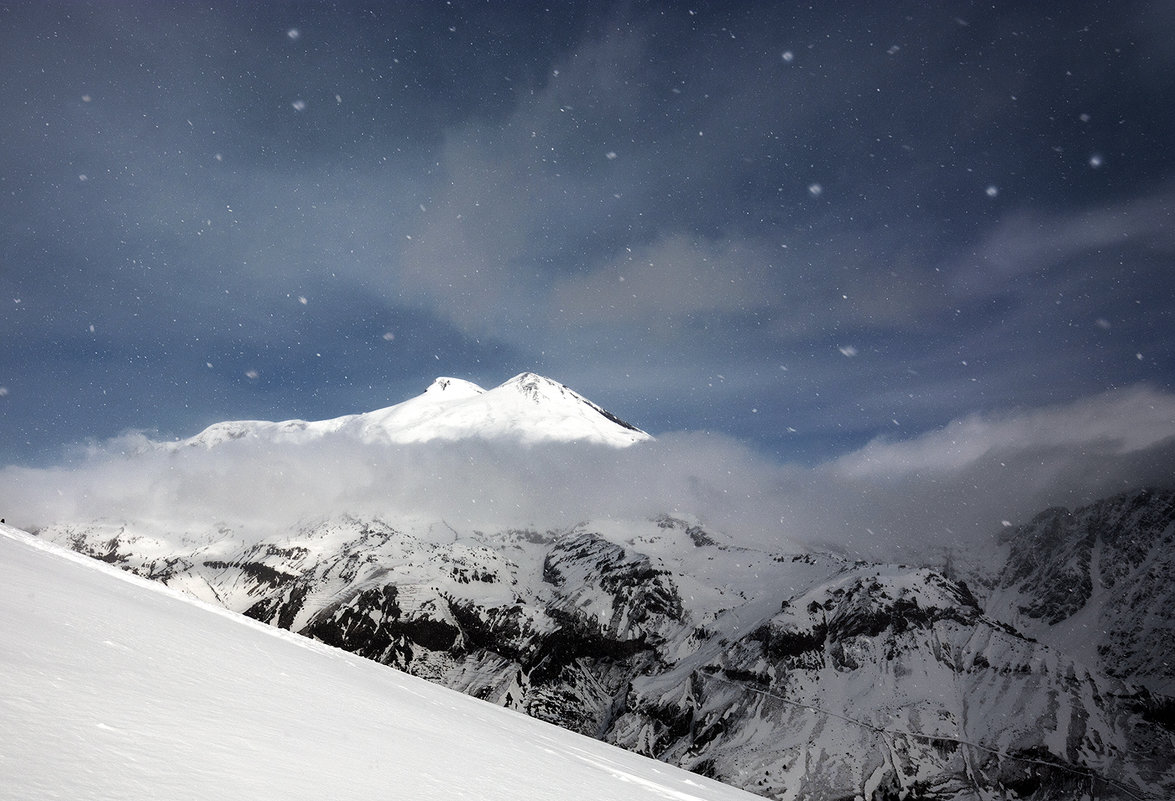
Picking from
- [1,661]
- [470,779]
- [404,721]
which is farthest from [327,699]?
[1,661]

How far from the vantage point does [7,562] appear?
27.1 ft

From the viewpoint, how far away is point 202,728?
3.65 m

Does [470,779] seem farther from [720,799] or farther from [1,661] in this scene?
[720,799]

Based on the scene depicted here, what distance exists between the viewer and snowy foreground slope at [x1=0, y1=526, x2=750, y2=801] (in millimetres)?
2527

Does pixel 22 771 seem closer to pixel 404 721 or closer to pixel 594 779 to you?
pixel 404 721

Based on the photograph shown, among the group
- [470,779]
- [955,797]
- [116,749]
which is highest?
[116,749]

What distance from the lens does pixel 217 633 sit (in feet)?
28.9

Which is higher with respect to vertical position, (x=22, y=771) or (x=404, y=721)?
(x=22, y=771)

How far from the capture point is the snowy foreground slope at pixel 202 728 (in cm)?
253

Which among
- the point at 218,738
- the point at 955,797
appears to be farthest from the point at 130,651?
the point at 955,797

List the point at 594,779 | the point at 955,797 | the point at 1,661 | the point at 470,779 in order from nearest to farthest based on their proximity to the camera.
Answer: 1. the point at 1,661
2. the point at 470,779
3. the point at 594,779
4. the point at 955,797

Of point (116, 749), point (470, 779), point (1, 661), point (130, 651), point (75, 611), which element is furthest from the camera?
point (75, 611)

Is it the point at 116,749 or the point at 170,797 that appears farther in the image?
the point at 116,749

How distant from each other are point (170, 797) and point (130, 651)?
3750 millimetres
